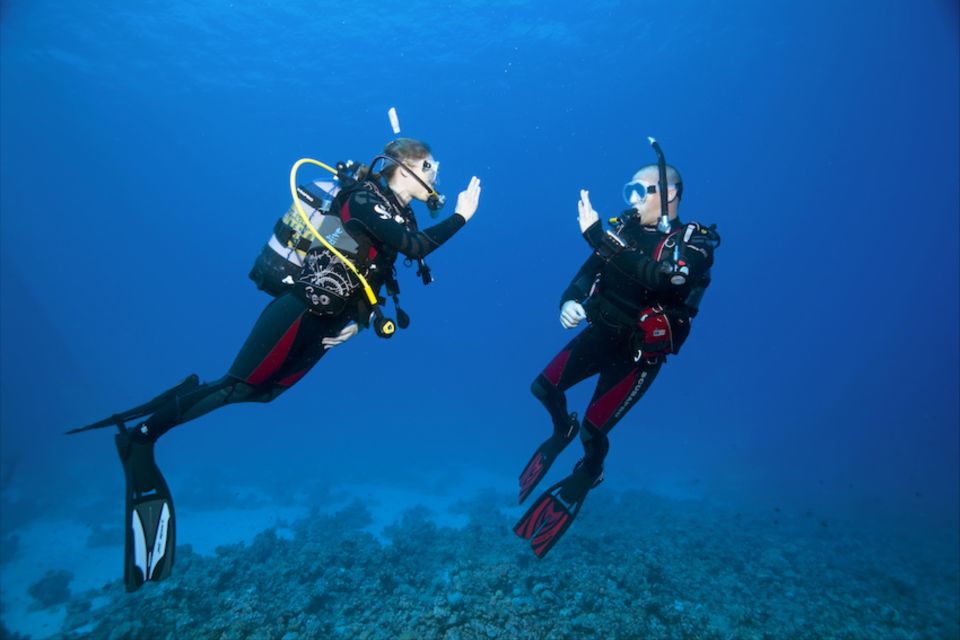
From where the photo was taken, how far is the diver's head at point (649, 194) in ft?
15.3

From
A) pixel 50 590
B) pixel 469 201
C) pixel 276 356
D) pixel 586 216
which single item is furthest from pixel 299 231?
pixel 50 590

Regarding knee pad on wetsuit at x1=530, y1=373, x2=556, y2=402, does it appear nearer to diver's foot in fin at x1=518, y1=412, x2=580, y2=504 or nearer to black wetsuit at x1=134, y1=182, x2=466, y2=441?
diver's foot in fin at x1=518, y1=412, x2=580, y2=504

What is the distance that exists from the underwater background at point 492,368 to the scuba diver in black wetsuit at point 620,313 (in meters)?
1.89

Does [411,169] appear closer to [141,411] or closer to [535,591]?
[141,411]

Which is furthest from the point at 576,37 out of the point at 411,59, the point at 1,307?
the point at 1,307

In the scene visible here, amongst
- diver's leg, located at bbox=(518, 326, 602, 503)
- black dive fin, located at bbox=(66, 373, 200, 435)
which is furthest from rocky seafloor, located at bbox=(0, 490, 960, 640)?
black dive fin, located at bbox=(66, 373, 200, 435)

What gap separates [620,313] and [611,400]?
1078mm

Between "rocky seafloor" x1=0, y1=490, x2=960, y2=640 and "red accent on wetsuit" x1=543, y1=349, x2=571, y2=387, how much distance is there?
120 inches

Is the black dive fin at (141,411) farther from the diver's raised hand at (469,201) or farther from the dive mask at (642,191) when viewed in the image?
the dive mask at (642,191)

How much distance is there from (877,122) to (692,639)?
63.7 metres

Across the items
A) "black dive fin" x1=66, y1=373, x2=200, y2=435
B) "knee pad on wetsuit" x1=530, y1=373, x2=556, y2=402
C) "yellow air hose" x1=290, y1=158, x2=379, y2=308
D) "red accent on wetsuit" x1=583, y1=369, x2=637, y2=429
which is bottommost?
"red accent on wetsuit" x1=583, y1=369, x2=637, y2=429

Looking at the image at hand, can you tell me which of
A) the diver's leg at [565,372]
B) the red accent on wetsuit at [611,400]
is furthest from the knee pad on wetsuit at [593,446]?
the diver's leg at [565,372]

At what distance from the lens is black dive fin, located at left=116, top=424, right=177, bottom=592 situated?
4031mm

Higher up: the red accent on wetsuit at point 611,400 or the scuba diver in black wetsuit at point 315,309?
the scuba diver in black wetsuit at point 315,309
